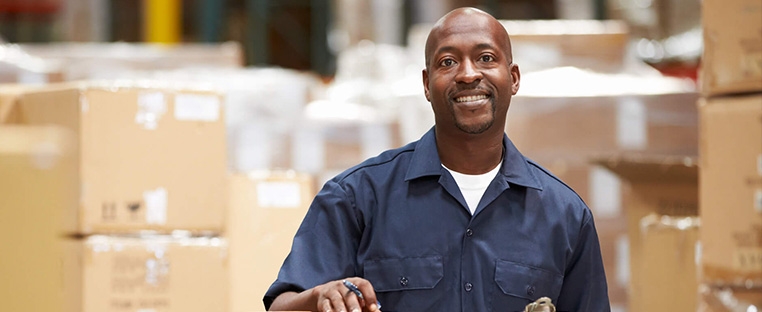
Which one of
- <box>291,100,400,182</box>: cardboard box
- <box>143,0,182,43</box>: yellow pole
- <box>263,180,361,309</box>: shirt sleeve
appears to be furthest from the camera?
<box>143,0,182,43</box>: yellow pole

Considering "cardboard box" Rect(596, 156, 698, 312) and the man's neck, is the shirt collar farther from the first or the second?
"cardboard box" Rect(596, 156, 698, 312)

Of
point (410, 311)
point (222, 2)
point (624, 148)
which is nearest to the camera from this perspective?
point (410, 311)

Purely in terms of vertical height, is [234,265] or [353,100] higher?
[353,100]

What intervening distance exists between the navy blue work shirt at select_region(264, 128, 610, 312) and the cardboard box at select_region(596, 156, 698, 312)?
1768 mm

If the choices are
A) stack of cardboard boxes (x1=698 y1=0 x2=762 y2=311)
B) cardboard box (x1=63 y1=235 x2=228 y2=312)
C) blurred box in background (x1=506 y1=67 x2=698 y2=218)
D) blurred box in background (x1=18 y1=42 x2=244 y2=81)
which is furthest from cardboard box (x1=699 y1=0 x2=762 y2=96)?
blurred box in background (x1=18 y1=42 x2=244 y2=81)

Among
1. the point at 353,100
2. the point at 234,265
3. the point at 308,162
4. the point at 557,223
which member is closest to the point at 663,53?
the point at 353,100

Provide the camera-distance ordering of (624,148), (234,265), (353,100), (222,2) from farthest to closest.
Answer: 1. (222,2)
2. (353,100)
3. (624,148)
4. (234,265)

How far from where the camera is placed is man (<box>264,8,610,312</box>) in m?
1.92

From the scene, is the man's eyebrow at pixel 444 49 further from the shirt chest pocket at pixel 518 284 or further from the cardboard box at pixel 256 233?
the cardboard box at pixel 256 233

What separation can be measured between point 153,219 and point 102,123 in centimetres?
35

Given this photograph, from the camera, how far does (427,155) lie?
202cm

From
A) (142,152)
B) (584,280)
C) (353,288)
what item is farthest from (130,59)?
(353,288)

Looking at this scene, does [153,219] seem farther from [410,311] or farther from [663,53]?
[663,53]

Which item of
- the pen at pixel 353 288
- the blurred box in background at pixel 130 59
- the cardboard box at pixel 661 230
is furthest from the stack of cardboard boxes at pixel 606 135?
the pen at pixel 353 288
